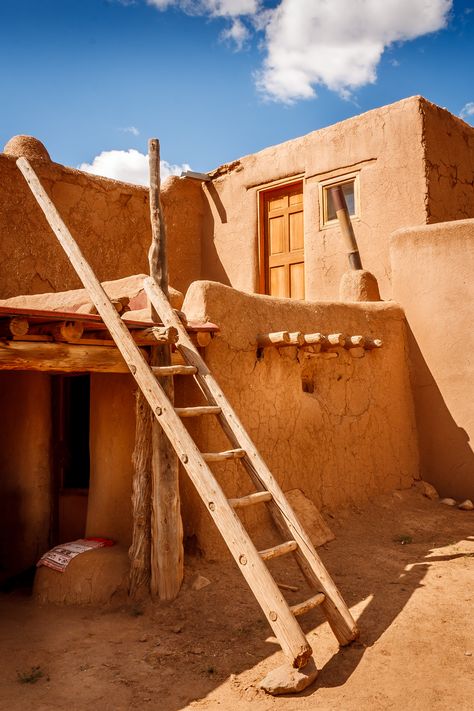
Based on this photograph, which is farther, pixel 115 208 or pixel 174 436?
pixel 115 208

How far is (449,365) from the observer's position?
773 cm

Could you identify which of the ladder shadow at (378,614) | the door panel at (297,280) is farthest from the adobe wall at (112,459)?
the door panel at (297,280)

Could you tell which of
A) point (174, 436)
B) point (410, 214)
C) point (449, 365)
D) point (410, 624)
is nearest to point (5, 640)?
point (174, 436)

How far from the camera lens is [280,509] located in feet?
13.7

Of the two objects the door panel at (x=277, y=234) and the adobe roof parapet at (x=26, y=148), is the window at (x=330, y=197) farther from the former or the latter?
the adobe roof parapet at (x=26, y=148)

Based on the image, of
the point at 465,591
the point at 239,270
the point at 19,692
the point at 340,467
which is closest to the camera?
the point at 19,692

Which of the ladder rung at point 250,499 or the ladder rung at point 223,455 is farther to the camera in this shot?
the ladder rung at point 223,455

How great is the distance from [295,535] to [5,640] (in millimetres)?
2137

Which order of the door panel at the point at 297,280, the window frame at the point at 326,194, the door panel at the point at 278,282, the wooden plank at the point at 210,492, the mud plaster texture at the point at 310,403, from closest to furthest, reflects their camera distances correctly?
the wooden plank at the point at 210,492 < the mud plaster texture at the point at 310,403 < the window frame at the point at 326,194 < the door panel at the point at 297,280 < the door panel at the point at 278,282

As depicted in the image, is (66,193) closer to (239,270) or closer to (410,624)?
(239,270)

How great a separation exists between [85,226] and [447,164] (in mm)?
4863

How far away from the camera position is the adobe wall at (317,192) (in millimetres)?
8250

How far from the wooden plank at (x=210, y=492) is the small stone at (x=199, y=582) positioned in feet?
3.98

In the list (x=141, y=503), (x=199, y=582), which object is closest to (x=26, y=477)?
(x=141, y=503)
